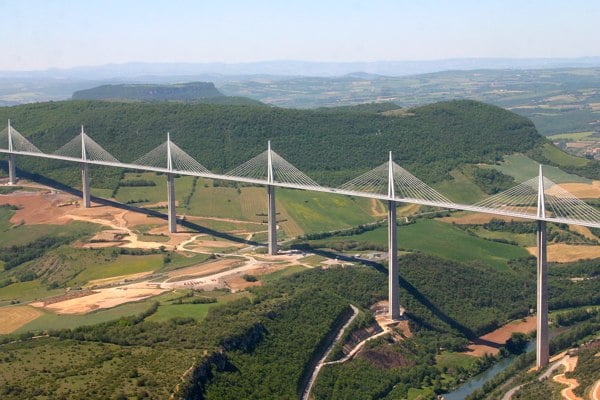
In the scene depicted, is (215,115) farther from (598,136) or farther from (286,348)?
(598,136)

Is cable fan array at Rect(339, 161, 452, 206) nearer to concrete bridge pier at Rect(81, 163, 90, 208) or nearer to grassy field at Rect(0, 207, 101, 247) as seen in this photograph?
grassy field at Rect(0, 207, 101, 247)

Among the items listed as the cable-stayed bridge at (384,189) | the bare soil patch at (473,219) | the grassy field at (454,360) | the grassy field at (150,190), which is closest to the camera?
the cable-stayed bridge at (384,189)

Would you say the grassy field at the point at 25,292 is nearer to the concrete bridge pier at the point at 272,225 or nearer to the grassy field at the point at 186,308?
the grassy field at the point at 186,308

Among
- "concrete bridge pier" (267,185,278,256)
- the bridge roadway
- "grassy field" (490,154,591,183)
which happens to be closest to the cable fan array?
"concrete bridge pier" (267,185,278,256)

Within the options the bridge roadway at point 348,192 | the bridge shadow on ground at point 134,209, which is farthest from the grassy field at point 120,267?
the bridge roadway at point 348,192

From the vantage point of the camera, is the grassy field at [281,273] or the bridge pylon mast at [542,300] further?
the grassy field at [281,273]
